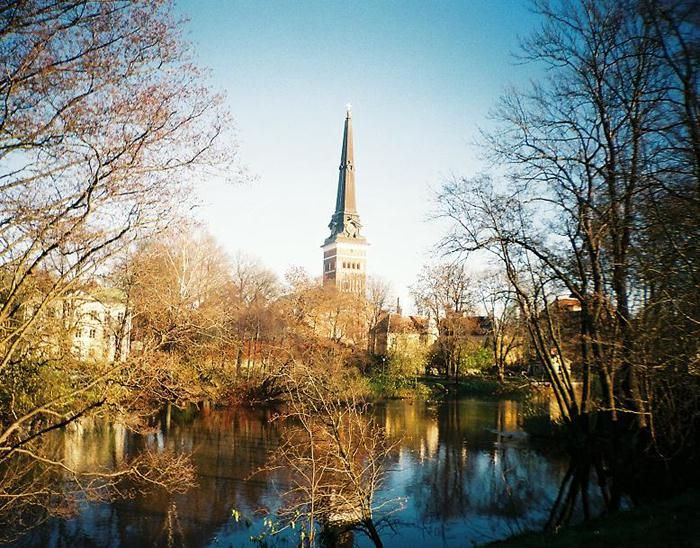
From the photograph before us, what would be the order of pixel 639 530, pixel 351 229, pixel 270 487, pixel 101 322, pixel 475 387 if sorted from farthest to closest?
pixel 351 229
pixel 475 387
pixel 270 487
pixel 101 322
pixel 639 530

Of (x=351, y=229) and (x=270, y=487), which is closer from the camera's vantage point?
(x=270, y=487)

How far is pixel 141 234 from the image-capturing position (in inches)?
335

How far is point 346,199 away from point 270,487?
271 ft

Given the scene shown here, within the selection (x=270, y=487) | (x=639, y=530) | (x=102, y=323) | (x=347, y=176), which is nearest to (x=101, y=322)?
(x=102, y=323)

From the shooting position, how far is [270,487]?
13.9 metres

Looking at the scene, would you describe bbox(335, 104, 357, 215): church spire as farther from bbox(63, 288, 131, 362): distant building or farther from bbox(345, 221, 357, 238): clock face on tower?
bbox(63, 288, 131, 362): distant building

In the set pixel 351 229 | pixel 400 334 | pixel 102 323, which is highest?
pixel 351 229

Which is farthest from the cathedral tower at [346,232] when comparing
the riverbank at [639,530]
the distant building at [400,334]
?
the riverbank at [639,530]

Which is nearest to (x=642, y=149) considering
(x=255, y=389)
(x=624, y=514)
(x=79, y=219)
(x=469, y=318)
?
(x=624, y=514)

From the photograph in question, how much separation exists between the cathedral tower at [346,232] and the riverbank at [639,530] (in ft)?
264

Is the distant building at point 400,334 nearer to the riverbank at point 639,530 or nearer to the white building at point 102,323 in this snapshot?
the white building at point 102,323

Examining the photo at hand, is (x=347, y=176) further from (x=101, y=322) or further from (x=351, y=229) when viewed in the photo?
(x=101, y=322)

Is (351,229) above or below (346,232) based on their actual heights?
above

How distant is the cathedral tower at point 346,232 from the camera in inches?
3602
